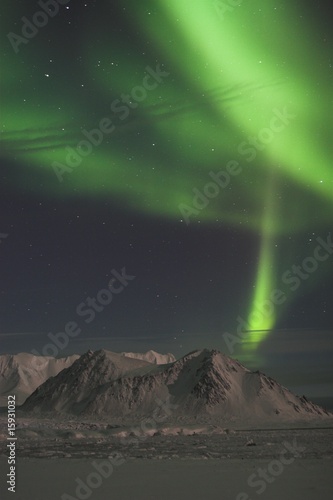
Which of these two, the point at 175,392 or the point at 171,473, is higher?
the point at 171,473

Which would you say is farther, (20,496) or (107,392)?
(107,392)

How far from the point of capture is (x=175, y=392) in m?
132

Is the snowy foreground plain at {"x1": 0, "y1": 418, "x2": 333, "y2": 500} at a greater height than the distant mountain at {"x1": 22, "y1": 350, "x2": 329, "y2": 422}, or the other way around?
the snowy foreground plain at {"x1": 0, "y1": 418, "x2": 333, "y2": 500}

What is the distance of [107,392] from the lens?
13388 cm

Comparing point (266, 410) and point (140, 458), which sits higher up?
point (140, 458)

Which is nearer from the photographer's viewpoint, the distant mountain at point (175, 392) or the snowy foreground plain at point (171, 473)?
the snowy foreground plain at point (171, 473)

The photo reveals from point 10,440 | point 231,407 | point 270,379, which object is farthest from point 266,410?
point 10,440

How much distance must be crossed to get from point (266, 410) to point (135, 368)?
37.9 metres

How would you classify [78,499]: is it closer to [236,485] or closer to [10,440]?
[236,485]

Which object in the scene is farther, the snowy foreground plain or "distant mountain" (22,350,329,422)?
"distant mountain" (22,350,329,422)

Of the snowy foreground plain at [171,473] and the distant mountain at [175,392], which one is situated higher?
the snowy foreground plain at [171,473]

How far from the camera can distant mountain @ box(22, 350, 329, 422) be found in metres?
124

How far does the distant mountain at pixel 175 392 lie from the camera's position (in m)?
124

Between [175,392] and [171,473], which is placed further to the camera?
[175,392]
